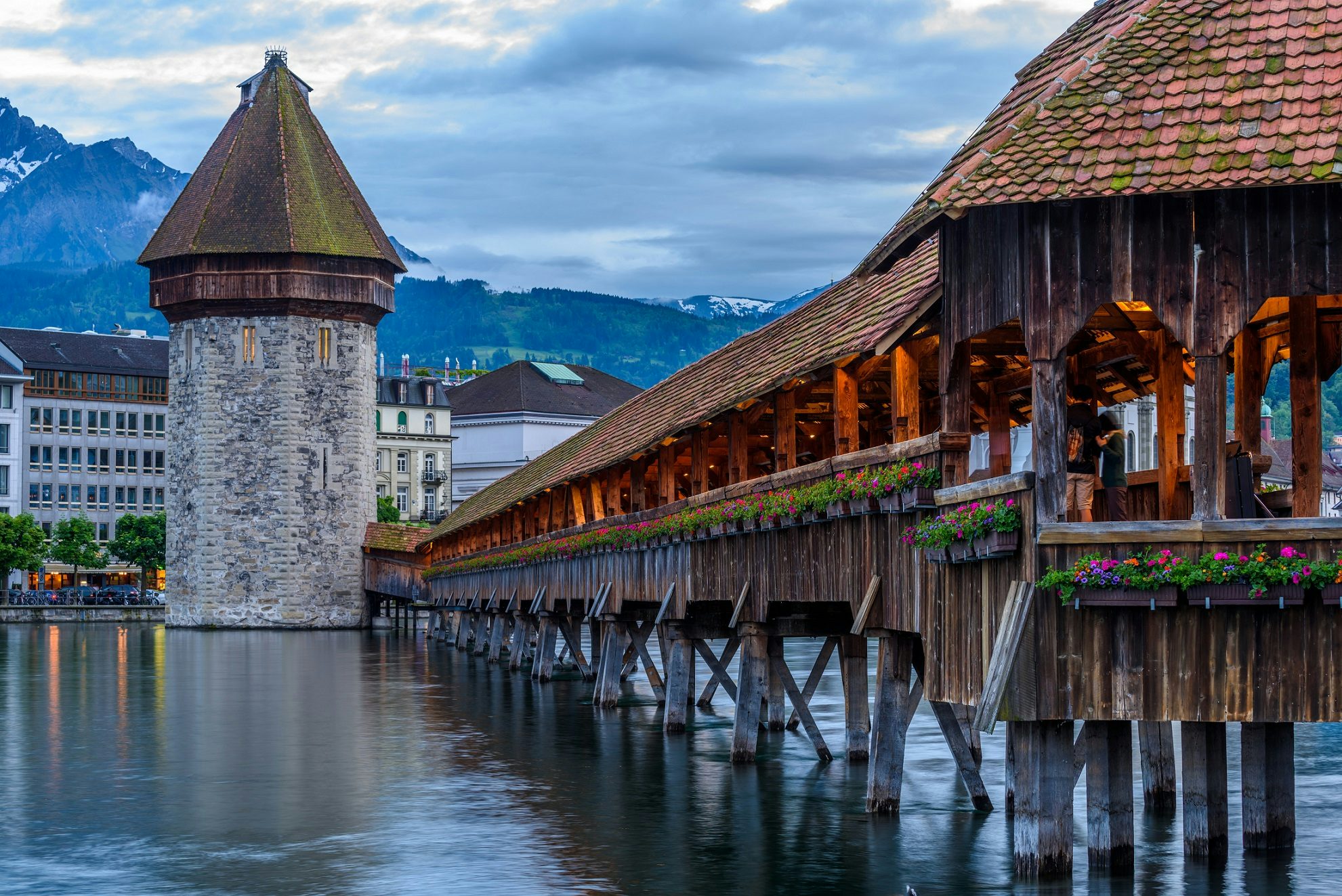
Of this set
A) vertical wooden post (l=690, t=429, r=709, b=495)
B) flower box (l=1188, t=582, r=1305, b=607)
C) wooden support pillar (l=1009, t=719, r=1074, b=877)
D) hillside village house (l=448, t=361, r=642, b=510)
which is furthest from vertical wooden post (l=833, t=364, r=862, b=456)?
hillside village house (l=448, t=361, r=642, b=510)

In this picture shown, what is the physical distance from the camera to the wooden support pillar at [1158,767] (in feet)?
60.5

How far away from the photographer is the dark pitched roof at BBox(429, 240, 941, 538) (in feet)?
54.6

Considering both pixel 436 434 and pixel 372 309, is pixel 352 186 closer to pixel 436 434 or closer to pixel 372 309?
pixel 372 309

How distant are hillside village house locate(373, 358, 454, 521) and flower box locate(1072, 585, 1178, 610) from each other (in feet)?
348

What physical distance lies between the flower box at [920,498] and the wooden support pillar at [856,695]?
18.1 ft

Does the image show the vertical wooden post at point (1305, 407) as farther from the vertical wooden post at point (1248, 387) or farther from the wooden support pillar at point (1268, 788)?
the wooden support pillar at point (1268, 788)

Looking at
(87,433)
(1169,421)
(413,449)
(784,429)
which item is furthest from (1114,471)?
(413,449)

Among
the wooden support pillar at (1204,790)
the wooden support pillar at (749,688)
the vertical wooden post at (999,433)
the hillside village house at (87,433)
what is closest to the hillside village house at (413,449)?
the hillside village house at (87,433)

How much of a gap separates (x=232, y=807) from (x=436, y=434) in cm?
9968

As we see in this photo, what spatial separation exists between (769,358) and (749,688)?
371 cm

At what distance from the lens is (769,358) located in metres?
21.6

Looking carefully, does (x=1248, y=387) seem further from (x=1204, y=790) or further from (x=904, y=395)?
(x=1204, y=790)

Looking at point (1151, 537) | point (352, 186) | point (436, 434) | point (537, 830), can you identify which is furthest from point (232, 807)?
point (436, 434)

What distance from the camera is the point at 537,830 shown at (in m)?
18.4
